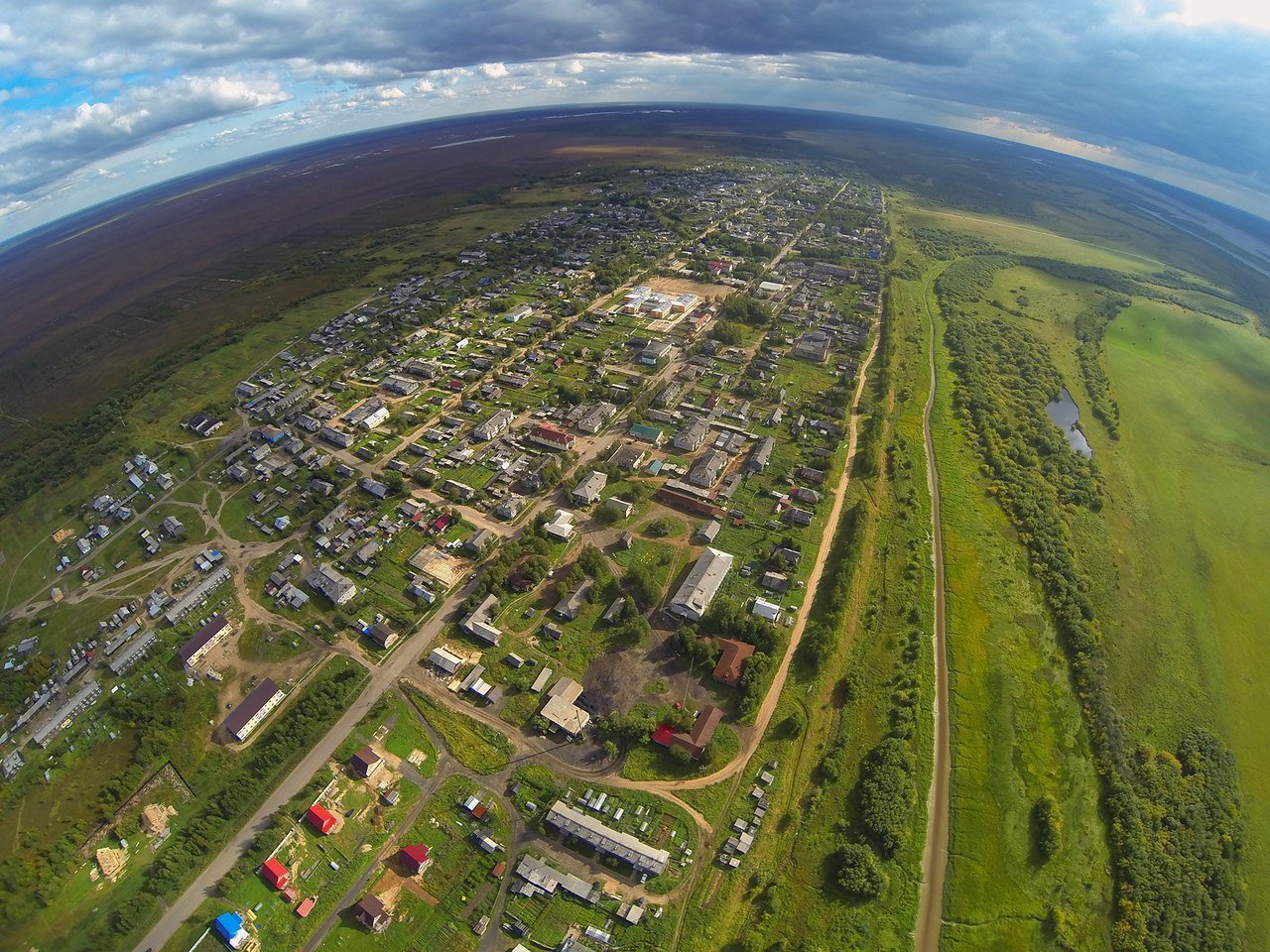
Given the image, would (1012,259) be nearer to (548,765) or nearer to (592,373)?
(592,373)

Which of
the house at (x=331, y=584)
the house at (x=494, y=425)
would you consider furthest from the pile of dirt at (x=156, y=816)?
the house at (x=494, y=425)

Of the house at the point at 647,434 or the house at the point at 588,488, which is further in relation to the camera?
the house at the point at 647,434

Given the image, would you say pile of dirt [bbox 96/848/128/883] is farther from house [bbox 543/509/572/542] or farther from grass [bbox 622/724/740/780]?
house [bbox 543/509/572/542]

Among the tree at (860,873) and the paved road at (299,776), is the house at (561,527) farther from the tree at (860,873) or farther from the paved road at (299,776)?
the tree at (860,873)

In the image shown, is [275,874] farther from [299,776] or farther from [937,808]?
[937,808]

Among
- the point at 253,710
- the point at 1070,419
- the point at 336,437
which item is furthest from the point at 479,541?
the point at 1070,419

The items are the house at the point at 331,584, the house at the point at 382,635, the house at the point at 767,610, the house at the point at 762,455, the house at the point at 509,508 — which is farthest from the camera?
the house at the point at 762,455

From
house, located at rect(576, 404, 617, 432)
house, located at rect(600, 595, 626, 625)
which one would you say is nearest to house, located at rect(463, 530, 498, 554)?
house, located at rect(600, 595, 626, 625)
